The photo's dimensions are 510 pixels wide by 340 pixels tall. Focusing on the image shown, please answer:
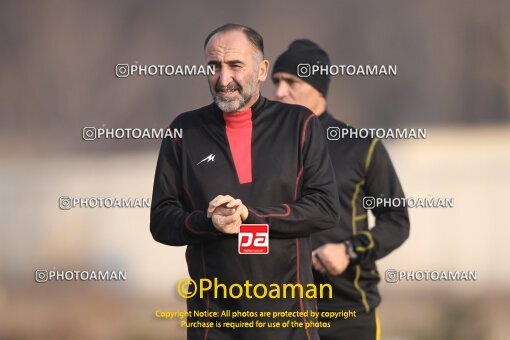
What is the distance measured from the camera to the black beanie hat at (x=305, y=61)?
4574mm

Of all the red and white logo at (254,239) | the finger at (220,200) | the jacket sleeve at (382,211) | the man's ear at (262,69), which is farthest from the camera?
the jacket sleeve at (382,211)

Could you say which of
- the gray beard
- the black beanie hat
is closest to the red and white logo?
the gray beard

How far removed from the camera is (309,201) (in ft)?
10.2

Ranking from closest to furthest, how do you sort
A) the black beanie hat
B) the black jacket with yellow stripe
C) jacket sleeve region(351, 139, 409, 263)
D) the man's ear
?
1. the man's ear
2. the black jacket with yellow stripe
3. jacket sleeve region(351, 139, 409, 263)
4. the black beanie hat

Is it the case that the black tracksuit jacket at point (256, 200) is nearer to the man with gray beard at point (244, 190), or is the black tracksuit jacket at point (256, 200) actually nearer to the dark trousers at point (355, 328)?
the man with gray beard at point (244, 190)

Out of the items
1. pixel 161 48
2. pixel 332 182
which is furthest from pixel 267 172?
pixel 161 48

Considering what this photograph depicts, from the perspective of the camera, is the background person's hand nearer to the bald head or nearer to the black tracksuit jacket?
the black tracksuit jacket

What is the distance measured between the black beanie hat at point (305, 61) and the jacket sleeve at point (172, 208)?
1471 mm

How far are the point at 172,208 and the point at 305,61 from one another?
5.54 feet

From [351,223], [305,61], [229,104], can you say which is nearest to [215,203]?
[229,104]

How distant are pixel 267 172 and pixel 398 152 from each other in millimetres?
1825

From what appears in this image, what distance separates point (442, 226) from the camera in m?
4.87

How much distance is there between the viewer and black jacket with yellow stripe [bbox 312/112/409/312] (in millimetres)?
4281

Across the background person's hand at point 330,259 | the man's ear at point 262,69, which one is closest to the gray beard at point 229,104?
the man's ear at point 262,69
